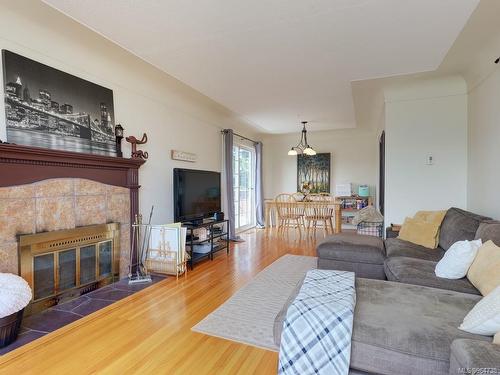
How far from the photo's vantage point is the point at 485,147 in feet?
10.1

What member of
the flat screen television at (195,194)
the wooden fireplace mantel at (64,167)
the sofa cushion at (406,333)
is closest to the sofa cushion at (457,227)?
the sofa cushion at (406,333)

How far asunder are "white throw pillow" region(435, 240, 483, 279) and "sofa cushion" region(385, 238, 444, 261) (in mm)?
559

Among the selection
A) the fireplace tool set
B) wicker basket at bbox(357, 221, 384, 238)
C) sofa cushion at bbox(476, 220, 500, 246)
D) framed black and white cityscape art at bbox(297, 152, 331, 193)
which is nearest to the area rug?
the fireplace tool set

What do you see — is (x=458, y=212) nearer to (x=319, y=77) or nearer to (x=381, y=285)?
(x=381, y=285)

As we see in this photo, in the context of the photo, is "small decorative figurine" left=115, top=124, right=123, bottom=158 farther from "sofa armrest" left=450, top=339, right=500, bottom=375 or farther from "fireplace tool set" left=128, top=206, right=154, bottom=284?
"sofa armrest" left=450, top=339, right=500, bottom=375

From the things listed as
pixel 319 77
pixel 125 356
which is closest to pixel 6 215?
pixel 125 356

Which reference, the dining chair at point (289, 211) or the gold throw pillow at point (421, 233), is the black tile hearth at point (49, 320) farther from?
the dining chair at point (289, 211)

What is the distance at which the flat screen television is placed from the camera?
384 centimetres

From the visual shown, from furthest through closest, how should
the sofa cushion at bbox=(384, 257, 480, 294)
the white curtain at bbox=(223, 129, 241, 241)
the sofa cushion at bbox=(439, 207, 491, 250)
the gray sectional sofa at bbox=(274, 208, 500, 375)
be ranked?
the white curtain at bbox=(223, 129, 241, 241), the sofa cushion at bbox=(439, 207, 491, 250), the sofa cushion at bbox=(384, 257, 480, 294), the gray sectional sofa at bbox=(274, 208, 500, 375)

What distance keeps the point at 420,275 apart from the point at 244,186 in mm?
4963

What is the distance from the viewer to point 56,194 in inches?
102

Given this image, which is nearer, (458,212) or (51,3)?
(51,3)

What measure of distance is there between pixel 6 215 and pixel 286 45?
2.69 meters

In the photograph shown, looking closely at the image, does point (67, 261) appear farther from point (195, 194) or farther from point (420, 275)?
point (420, 275)
